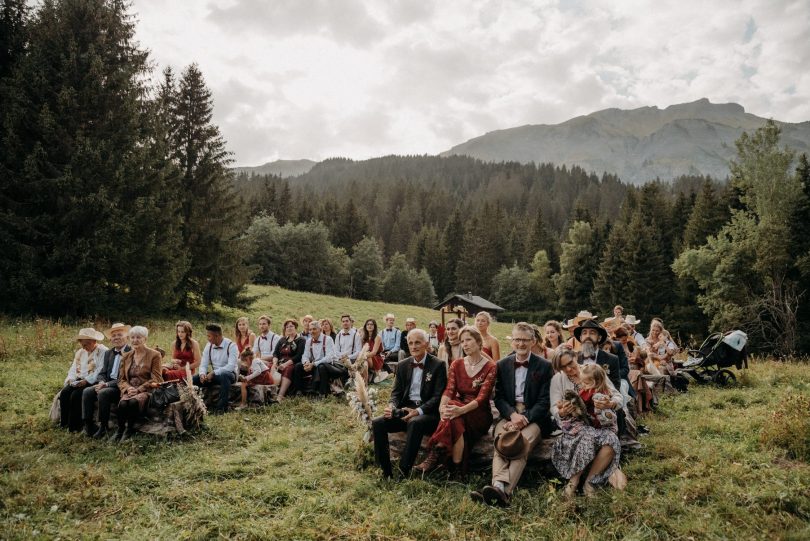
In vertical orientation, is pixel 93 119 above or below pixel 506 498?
above

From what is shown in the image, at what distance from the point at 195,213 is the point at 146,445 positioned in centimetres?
1509

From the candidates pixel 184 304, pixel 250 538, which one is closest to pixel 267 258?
pixel 184 304

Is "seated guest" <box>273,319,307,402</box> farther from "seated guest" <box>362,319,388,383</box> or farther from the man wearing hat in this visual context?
the man wearing hat

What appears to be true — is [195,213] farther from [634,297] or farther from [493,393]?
[634,297]

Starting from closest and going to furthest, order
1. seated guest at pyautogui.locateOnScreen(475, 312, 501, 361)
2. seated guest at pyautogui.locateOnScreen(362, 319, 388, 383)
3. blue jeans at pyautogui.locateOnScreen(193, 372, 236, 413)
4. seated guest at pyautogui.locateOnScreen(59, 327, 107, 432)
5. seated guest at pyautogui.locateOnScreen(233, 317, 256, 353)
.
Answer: seated guest at pyautogui.locateOnScreen(59, 327, 107, 432)
seated guest at pyautogui.locateOnScreen(475, 312, 501, 361)
blue jeans at pyautogui.locateOnScreen(193, 372, 236, 413)
seated guest at pyautogui.locateOnScreen(233, 317, 256, 353)
seated guest at pyautogui.locateOnScreen(362, 319, 388, 383)

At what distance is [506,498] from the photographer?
14.9 ft

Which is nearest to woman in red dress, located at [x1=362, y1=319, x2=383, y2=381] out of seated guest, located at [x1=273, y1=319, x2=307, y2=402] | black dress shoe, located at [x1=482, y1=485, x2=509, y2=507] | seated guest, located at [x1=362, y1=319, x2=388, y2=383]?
seated guest, located at [x1=362, y1=319, x2=388, y2=383]

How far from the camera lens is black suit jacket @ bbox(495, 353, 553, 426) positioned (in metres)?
5.32

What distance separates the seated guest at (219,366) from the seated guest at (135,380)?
4.88 ft

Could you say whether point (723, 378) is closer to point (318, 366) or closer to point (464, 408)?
point (464, 408)

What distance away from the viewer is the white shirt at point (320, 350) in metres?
10.5

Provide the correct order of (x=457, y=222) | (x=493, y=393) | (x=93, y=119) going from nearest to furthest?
(x=493, y=393)
(x=93, y=119)
(x=457, y=222)

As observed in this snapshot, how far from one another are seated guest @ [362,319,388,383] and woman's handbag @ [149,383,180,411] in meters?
5.27

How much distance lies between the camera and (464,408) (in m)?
5.32
